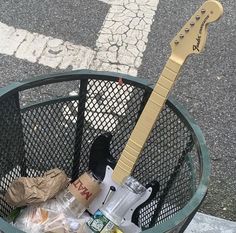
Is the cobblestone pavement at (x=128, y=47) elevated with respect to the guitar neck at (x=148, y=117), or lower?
lower

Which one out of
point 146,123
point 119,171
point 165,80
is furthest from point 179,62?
point 119,171

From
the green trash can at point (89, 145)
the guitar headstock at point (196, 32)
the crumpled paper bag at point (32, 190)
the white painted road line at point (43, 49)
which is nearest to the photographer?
the guitar headstock at point (196, 32)

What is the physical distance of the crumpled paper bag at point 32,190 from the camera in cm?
177

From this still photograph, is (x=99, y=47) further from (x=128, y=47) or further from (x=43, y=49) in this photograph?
(x=43, y=49)

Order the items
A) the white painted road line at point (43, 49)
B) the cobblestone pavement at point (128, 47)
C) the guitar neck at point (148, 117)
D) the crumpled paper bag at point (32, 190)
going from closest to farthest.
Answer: the guitar neck at point (148, 117) → the crumpled paper bag at point (32, 190) → the cobblestone pavement at point (128, 47) → the white painted road line at point (43, 49)

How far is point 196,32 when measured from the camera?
1.45 metres

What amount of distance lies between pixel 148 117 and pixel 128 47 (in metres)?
1.67

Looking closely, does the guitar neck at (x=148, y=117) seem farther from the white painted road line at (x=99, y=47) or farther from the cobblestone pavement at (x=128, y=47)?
the white painted road line at (x=99, y=47)

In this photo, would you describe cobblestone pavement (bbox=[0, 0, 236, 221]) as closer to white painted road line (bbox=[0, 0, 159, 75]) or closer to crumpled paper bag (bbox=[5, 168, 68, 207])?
white painted road line (bbox=[0, 0, 159, 75])

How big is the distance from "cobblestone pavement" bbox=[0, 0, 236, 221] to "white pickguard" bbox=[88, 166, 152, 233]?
831mm

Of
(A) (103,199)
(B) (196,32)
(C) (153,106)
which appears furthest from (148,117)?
(A) (103,199)

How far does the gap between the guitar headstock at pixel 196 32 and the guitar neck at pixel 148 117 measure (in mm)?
32

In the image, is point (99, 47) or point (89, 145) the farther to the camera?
point (99, 47)

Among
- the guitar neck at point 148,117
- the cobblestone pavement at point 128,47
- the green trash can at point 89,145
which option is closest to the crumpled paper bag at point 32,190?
the green trash can at point 89,145
